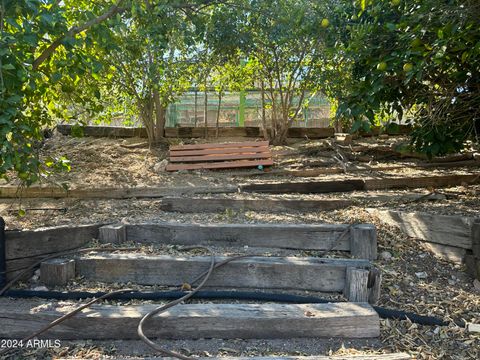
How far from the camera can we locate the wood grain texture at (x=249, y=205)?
4.99m

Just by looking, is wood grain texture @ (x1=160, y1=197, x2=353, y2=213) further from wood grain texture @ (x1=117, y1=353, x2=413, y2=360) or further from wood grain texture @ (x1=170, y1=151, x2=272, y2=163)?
wood grain texture @ (x1=170, y1=151, x2=272, y2=163)

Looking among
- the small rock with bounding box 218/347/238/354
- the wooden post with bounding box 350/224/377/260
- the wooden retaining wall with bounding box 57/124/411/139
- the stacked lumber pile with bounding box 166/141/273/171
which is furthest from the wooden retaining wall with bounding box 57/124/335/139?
Result: the small rock with bounding box 218/347/238/354

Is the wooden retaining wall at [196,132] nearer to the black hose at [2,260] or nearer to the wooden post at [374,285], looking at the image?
the black hose at [2,260]

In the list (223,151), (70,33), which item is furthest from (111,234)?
(223,151)

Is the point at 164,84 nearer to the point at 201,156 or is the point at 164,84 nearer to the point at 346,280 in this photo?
the point at 201,156

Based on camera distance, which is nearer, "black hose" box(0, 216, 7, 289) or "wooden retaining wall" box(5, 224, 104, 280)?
"black hose" box(0, 216, 7, 289)

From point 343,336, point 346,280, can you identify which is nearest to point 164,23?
point 346,280

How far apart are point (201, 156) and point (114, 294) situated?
18.0 feet

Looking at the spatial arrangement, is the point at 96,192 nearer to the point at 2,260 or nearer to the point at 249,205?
the point at 249,205

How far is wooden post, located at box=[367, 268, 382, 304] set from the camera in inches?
119

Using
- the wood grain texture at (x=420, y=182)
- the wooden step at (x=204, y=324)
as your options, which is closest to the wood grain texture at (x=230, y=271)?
the wooden step at (x=204, y=324)

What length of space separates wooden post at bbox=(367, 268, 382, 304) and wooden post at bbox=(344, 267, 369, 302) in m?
0.04

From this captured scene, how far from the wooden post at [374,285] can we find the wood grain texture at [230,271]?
0.45ft

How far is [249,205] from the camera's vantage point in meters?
5.07
